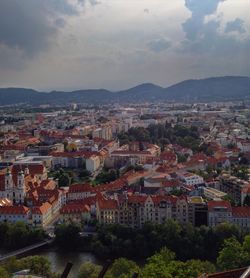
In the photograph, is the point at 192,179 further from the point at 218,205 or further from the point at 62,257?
the point at 62,257

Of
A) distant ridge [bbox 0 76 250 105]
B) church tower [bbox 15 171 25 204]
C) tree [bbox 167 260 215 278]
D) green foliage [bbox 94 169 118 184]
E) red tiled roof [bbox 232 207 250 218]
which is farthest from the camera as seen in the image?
distant ridge [bbox 0 76 250 105]

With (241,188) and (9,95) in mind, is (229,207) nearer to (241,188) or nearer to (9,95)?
(241,188)

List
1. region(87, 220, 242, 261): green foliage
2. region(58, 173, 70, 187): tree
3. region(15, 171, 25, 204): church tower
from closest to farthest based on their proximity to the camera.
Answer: region(87, 220, 242, 261): green foliage, region(15, 171, 25, 204): church tower, region(58, 173, 70, 187): tree

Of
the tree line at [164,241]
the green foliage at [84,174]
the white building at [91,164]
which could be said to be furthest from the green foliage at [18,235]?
the white building at [91,164]

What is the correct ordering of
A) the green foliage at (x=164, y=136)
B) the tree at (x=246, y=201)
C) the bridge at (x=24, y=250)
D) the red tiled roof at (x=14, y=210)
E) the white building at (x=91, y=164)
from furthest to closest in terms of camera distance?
the green foliage at (x=164, y=136) < the white building at (x=91, y=164) < the tree at (x=246, y=201) < the red tiled roof at (x=14, y=210) < the bridge at (x=24, y=250)

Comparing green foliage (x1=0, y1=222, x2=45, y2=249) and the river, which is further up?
green foliage (x1=0, y1=222, x2=45, y2=249)

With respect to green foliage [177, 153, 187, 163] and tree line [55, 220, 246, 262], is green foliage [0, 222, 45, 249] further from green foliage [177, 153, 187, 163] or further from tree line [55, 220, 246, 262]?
green foliage [177, 153, 187, 163]

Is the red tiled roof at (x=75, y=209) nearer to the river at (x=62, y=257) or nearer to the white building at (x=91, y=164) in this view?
the river at (x=62, y=257)

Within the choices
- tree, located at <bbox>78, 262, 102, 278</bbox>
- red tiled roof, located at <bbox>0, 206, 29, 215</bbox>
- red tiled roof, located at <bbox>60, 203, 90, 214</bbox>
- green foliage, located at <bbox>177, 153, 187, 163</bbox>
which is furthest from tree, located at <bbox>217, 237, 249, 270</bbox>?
green foliage, located at <bbox>177, 153, 187, 163</bbox>
